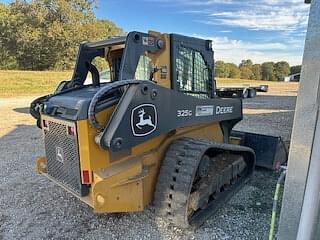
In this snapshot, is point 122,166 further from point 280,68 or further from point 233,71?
point 280,68

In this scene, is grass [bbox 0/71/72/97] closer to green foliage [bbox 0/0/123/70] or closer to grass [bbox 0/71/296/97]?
grass [bbox 0/71/296/97]

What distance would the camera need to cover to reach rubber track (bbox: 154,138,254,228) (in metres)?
3.18

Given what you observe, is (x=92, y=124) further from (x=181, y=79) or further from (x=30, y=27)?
(x=30, y=27)

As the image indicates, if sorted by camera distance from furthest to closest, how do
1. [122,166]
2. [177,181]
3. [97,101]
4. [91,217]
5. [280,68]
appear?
[280,68]
[91,217]
[177,181]
[122,166]
[97,101]

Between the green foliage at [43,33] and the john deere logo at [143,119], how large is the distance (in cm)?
Result: 2963

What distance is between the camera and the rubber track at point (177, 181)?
3.18 meters

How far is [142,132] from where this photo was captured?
2.92 metres

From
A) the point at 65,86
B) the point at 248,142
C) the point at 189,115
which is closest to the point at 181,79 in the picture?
the point at 189,115

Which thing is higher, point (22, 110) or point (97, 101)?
point (97, 101)

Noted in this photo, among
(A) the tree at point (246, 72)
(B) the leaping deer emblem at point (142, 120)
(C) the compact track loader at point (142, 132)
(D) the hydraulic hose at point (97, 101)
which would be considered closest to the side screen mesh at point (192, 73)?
(C) the compact track loader at point (142, 132)

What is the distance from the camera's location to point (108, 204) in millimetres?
2928

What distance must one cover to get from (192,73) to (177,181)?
1.46 meters

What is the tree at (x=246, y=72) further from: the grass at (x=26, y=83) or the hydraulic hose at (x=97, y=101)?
the hydraulic hose at (x=97, y=101)

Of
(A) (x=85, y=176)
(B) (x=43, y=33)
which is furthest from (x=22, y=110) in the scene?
(B) (x=43, y=33)
